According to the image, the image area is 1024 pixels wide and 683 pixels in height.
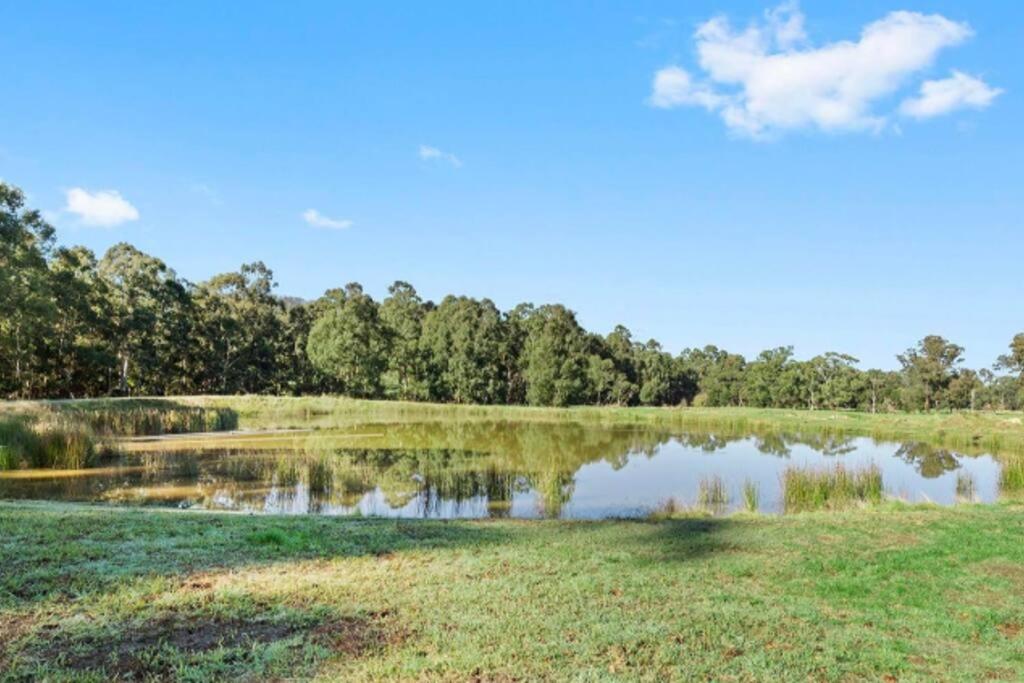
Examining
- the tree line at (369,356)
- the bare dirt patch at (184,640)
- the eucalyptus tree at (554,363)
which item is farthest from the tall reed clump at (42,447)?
the eucalyptus tree at (554,363)

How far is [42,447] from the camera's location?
16172 mm

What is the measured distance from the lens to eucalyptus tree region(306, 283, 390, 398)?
58.9 metres

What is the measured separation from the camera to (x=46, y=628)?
179 inches

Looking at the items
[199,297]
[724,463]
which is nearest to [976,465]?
[724,463]

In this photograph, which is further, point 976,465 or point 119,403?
point 119,403

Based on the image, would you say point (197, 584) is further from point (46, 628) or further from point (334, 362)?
point (334, 362)

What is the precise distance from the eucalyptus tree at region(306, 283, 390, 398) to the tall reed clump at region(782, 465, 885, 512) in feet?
161

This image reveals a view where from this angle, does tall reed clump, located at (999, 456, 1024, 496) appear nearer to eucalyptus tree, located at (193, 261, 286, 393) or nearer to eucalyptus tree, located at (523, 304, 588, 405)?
eucalyptus tree, located at (523, 304, 588, 405)

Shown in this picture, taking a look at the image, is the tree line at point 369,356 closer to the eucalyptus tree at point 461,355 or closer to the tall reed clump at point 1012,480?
the eucalyptus tree at point 461,355

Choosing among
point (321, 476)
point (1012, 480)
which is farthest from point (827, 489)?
point (321, 476)

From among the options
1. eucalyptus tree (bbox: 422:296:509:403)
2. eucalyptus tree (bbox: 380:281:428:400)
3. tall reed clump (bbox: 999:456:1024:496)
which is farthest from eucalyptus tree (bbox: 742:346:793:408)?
tall reed clump (bbox: 999:456:1024:496)

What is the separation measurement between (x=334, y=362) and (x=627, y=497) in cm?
4795

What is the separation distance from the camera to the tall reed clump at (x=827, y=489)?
12727 millimetres

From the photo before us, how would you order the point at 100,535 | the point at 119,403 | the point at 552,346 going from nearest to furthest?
the point at 100,535 → the point at 119,403 → the point at 552,346
